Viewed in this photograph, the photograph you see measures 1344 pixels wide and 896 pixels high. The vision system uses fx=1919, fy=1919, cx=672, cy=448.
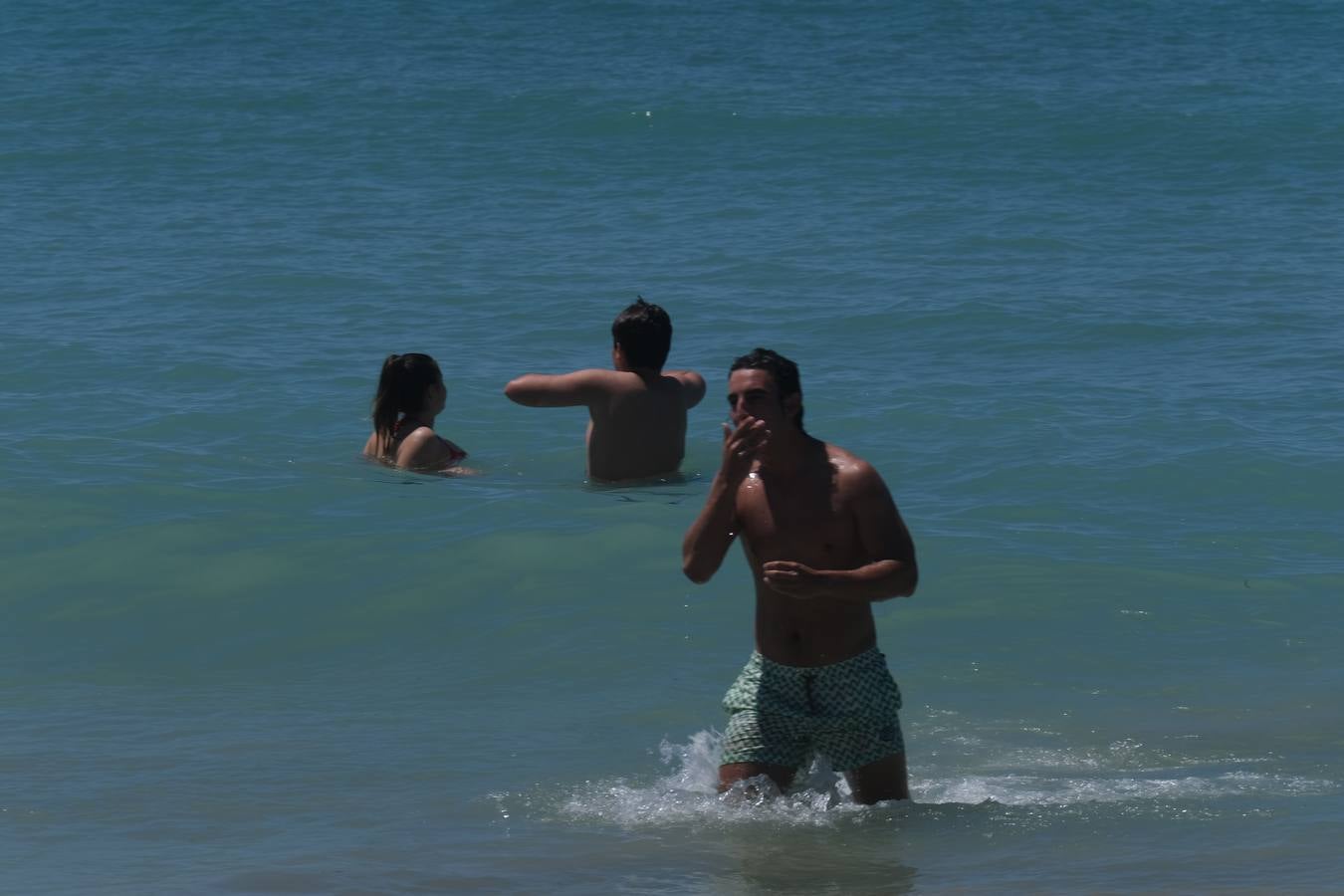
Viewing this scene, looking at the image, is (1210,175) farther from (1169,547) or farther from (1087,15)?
(1169,547)

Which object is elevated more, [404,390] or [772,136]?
[772,136]

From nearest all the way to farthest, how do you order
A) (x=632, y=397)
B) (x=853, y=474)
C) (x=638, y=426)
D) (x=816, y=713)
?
1. (x=853, y=474)
2. (x=816, y=713)
3. (x=632, y=397)
4. (x=638, y=426)

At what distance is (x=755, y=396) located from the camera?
480cm

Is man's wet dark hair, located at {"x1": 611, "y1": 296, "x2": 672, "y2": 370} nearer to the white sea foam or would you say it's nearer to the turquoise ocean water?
the turquoise ocean water

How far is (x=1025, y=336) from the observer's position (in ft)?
45.2

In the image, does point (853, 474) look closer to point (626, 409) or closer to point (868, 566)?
point (868, 566)

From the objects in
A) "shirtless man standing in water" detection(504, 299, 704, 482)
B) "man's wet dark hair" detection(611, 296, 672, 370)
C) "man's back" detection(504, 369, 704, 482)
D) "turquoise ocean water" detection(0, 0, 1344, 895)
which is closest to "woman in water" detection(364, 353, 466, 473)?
"turquoise ocean water" detection(0, 0, 1344, 895)

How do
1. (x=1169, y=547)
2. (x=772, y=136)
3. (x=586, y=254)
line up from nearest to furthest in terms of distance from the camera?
(x=1169, y=547)
(x=586, y=254)
(x=772, y=136)

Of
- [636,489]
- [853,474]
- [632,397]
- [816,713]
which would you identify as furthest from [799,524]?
[636,489]

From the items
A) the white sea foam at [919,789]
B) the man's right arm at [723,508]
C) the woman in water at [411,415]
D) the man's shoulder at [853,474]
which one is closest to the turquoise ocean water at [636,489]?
the white sea foam at [919,789]

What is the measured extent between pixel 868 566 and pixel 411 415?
498 cm

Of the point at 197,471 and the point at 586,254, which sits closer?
the point at 197,471

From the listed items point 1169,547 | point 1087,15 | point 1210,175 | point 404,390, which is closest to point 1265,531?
point 1169,547

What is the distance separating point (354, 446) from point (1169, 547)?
457cm
